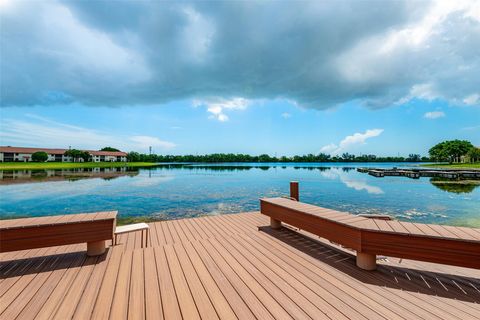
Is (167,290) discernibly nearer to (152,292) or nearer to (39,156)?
(152,292)

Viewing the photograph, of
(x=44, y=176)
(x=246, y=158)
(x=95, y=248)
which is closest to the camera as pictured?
(x=95, y=248)

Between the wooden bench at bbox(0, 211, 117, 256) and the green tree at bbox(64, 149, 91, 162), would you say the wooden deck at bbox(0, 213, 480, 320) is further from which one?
the green tree at bbox(64, 149, 91, 162)


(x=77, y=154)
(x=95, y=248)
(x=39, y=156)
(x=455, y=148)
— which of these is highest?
(x=455, y=148)

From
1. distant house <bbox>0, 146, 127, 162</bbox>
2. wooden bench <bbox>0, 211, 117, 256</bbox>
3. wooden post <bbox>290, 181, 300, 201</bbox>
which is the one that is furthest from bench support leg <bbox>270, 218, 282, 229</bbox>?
distant house <bbox>0, 146, 127, 162</bbox>

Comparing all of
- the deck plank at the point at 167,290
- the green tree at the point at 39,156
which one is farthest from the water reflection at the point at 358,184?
the green tree at the point at 39,156

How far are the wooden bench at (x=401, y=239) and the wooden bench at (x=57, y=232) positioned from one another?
397cm

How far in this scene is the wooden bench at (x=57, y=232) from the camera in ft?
11.2

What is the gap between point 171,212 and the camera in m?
11.4

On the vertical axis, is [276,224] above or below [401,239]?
below

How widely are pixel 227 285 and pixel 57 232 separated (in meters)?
3.02

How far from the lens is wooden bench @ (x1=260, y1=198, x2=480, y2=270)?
2.89 m

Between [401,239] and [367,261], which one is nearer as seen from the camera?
[401,239]

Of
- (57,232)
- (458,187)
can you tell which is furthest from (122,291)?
(458,187)

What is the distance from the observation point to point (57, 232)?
3.59 metres
